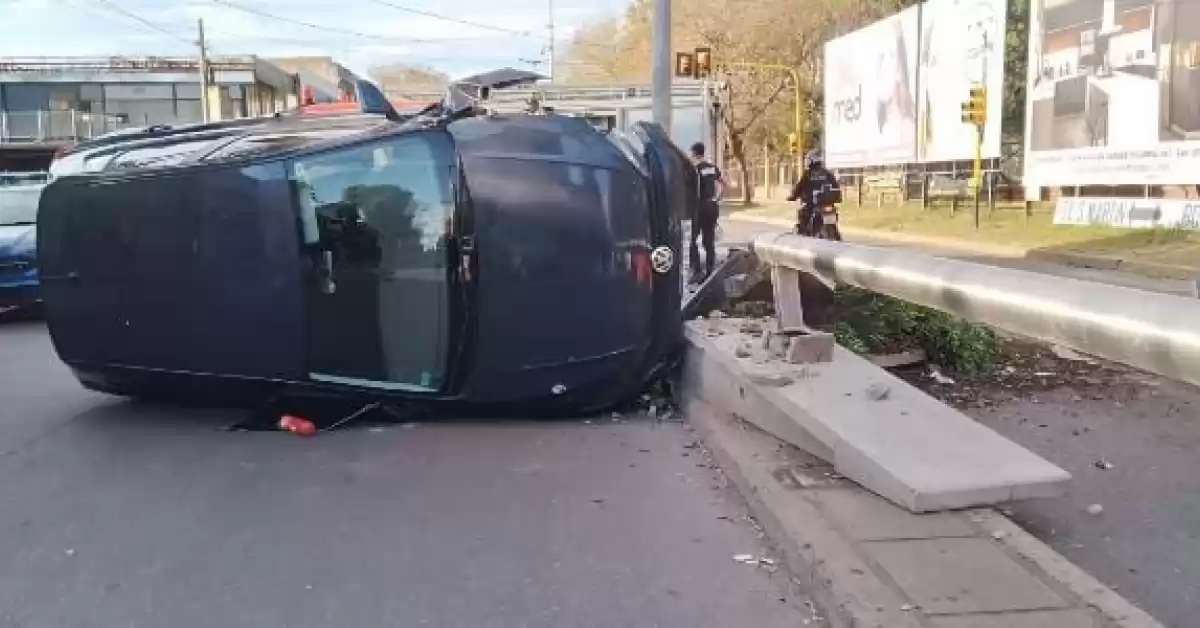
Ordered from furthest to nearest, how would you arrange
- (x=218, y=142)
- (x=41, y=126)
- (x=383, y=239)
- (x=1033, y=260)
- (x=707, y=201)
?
1. (x=41, y=126)
2. (x=1033, y=260)
3. (x=707, y=201)
4. (x=218, y=142)
5. (x=383, y=239)

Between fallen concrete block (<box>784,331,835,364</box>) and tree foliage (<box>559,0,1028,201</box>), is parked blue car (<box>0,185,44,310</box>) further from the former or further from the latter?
tree foliage (<box>559,0,1028,201</box>)

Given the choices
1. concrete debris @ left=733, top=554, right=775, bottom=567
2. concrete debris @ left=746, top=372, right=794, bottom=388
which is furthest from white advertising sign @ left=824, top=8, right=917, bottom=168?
concrete debris @ left=733, top=554, right=775, bottom=567

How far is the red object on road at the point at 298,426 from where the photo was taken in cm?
730

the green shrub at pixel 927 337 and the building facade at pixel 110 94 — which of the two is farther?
the building facade at pixel 110 94

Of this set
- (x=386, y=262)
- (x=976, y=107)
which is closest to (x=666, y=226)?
(x=386, y=262)

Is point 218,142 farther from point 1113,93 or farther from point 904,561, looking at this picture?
point 1113,93

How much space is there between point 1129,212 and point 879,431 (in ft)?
71.2

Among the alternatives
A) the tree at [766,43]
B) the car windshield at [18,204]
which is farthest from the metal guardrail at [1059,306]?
the tree at [766,43]

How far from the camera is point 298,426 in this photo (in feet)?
24.1

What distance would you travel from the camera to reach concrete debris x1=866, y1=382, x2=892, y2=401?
20.6 ft

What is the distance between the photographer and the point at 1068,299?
3596 mm

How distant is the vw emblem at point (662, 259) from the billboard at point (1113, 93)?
1814 centimetres

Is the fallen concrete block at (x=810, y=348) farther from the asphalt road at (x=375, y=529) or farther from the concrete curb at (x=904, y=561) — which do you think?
the concrete curb at (x=904, y=561)

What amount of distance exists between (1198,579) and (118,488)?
194 inches
